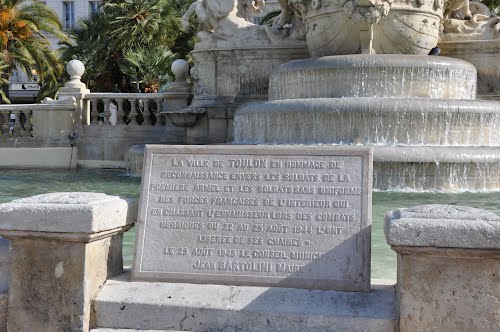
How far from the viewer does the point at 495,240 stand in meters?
3.33

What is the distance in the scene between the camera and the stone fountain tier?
37.8 ft

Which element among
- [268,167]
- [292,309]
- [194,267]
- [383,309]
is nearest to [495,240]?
[383,309]

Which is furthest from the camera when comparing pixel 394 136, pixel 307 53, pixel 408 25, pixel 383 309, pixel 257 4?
pixel 257 4

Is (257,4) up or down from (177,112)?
up

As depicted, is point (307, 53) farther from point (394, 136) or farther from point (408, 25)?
point (394, 136)

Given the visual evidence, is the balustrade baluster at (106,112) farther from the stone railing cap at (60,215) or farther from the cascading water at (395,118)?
the stone railing cap at (60,215)

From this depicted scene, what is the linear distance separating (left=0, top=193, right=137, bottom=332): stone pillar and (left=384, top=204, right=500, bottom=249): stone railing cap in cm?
149

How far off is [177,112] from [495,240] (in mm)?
12115

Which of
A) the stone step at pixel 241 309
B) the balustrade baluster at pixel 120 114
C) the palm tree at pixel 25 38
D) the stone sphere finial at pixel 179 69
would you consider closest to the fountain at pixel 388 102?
the stone sphere finial at pixel 179 69

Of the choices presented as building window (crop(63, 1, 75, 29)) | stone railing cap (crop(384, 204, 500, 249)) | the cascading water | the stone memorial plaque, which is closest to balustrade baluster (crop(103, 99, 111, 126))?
the cascading water

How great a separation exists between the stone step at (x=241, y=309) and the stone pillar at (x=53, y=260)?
13 centimetres

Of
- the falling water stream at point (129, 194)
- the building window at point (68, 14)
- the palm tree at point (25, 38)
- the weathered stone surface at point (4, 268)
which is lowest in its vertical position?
the falling water stream at point (129, 194)

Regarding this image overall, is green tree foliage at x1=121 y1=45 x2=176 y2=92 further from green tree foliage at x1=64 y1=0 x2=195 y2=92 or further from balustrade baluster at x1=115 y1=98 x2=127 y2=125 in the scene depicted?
balustrade baluster at x1=115 y1=98 x2=127 y2=125

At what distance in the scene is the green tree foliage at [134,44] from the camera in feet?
97.8
